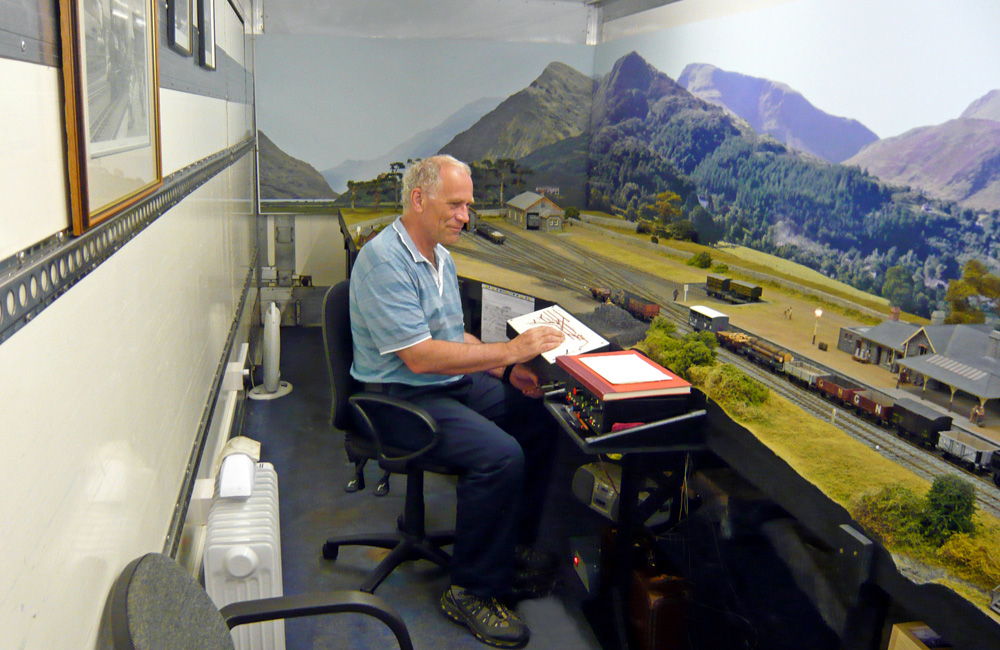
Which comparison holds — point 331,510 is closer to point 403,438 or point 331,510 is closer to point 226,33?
point 403,438

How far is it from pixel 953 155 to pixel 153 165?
147 centimetres

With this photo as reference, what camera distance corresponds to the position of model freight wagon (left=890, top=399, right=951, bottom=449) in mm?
1317

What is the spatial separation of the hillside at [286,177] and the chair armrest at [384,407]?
310 cm

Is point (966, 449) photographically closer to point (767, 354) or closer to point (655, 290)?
point (767, 354)

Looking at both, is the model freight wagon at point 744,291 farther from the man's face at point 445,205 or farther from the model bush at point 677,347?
the man's face at point 445,205

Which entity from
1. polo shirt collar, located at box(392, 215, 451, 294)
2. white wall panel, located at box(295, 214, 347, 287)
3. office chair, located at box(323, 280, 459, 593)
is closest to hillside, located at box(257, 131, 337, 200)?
white wall panel, located at box(295, 214, 347, 287)

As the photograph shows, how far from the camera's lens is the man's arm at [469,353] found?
2252 millimetres

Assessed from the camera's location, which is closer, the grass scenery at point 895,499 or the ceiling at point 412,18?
the grass scenery at point 895,499

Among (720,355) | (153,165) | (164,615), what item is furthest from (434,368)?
(164,615)

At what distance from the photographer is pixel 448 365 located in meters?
2.27

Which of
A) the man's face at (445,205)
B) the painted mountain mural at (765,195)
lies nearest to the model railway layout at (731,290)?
the painted mountain mural at (765,195)

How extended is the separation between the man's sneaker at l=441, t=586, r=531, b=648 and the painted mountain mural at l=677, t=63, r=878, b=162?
5.22 ft

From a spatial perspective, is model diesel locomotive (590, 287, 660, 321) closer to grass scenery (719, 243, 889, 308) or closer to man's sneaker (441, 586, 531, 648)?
grass scenery (719, 243, 889, 308)

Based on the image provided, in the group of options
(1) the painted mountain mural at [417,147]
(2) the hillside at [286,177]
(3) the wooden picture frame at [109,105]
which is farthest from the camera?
(2) the hillside at [286,177]
